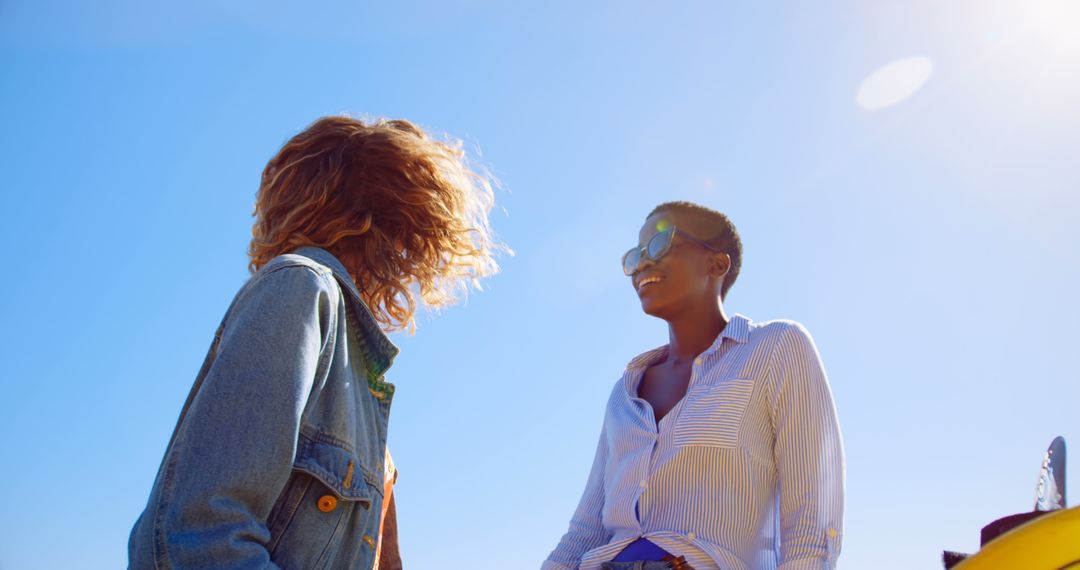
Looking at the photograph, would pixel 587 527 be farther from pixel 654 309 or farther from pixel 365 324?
pixel 365 324

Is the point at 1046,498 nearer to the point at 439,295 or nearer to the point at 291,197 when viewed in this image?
the point at 439,295

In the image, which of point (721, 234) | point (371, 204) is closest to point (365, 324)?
point (371, 204)

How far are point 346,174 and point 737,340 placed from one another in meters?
2.23

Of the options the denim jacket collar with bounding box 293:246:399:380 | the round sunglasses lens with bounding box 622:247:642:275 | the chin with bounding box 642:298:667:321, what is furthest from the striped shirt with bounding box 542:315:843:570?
the denim jacket collar with bounding box 293:246:399:380

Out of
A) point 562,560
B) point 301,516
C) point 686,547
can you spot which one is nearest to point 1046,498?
point 686,547

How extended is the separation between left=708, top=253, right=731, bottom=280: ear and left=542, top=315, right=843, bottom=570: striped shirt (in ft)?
2.46

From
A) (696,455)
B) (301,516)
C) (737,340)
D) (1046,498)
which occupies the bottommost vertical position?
(1046,498)

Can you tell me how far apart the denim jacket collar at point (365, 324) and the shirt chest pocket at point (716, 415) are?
1.64m

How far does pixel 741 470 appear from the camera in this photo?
3625mm

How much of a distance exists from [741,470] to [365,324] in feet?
6.30

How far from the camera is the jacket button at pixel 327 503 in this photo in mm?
2162

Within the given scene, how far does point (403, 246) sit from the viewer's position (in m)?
2.81

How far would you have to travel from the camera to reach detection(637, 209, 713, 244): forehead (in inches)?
190

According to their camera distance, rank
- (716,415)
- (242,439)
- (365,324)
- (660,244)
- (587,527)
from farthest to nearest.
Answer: (660,244), (587,527), (716,415), (365,324), (242,439)
